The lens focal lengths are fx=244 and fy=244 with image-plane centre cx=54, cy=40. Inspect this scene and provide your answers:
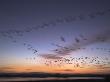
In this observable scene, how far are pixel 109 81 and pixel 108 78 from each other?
1.78 meters

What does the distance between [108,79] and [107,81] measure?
0.77m

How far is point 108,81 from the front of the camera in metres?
43.2

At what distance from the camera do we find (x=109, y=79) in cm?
4347

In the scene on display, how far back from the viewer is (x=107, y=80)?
4394 centimetres

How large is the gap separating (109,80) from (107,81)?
0.54 meters

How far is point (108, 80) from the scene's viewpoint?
43.7 meters

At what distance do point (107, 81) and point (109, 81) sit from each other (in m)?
0.78

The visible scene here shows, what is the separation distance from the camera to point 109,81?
140ft

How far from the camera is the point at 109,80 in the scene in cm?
4300

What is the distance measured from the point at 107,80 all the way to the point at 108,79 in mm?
291

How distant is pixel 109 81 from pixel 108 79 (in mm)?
1418

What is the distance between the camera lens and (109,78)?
145 feet

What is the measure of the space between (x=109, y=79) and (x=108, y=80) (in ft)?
1.09
